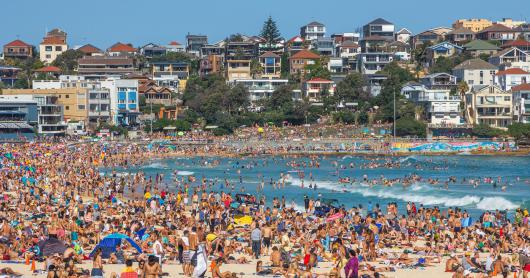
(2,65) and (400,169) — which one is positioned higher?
(2,65)

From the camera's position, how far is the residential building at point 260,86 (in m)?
98.4

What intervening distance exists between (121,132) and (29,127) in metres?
8.31

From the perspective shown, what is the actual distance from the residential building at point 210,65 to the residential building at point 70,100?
24.2 m

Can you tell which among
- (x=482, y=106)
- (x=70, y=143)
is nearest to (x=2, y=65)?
(x=70, y=143)

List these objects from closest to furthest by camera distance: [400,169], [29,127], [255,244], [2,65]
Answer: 1. [255,244]
2. [400,169]
3. [29,127]
4. [2,65]

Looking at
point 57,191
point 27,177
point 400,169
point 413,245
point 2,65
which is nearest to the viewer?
point 413,245

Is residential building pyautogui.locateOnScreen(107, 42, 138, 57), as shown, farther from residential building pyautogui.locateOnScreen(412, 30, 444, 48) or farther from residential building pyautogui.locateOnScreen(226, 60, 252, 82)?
residential building pyautogui.locateOnScreen(412, 30, 444, 48)

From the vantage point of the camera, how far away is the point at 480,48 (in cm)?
10994

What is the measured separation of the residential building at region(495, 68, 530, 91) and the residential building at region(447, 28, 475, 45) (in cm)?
2490

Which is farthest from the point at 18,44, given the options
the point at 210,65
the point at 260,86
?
the point at 260,86

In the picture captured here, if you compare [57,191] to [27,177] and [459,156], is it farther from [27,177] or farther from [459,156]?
[459,156]

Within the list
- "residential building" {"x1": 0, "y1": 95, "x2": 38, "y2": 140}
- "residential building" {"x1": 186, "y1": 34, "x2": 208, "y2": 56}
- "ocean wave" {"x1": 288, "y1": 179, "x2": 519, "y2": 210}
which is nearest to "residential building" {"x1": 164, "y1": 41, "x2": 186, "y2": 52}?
"residential building" {"x1": 186, "y1": 34, "x2": 208, "y2": 56}

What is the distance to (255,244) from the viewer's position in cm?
2405

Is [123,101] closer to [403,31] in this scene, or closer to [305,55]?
[305,55]
